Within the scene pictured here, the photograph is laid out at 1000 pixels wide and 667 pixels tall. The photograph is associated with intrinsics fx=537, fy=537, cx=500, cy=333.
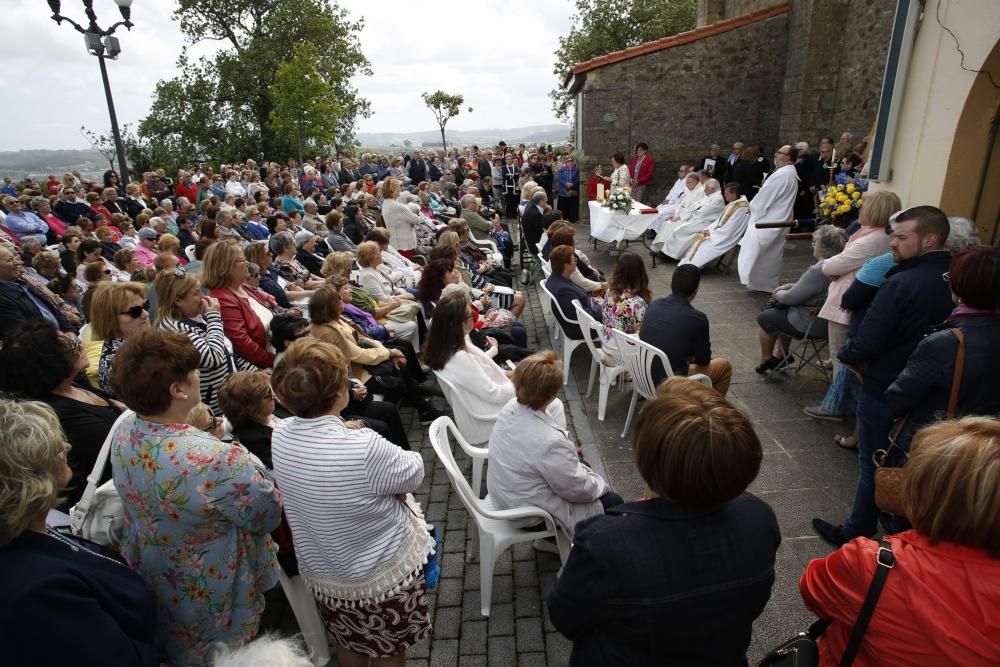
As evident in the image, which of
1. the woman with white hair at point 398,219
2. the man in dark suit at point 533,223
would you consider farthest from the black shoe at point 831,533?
the woman with white hair at point 398,219

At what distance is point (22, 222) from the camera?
838 cm

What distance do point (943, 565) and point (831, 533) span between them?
1924mm

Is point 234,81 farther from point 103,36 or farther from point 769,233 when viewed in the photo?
point 769,233

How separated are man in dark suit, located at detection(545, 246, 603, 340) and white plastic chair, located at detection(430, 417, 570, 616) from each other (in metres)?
2.54

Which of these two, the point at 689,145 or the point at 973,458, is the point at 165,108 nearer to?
the point at 689,145

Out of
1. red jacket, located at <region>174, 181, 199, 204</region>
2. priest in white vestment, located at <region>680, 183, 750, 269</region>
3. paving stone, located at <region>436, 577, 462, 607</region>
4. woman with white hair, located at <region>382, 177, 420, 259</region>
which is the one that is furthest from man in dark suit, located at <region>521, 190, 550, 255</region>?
red jacket, located at <region>174, 181, 199, 204</region>

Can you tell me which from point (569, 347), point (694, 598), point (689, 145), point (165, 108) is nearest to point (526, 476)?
point (694, 598)

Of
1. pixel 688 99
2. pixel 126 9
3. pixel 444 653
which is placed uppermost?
pixel 126 9

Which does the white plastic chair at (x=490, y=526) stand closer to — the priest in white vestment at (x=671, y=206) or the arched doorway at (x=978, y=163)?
the arched doorway at (x=978, y=163)

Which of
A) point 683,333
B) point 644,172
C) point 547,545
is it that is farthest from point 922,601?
point 644,172

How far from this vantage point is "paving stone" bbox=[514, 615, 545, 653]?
8.14 feet

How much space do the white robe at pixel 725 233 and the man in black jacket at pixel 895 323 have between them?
16.5 feet

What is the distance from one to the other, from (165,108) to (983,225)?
2872 cm

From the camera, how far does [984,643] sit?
1.19 metres
